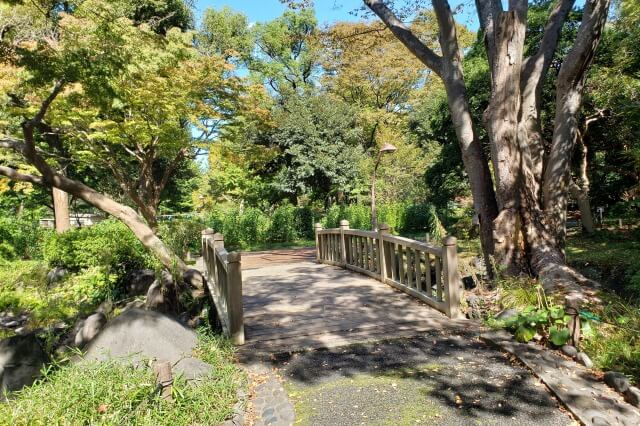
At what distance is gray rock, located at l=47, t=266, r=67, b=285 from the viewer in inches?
370

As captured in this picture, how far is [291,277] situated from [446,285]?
11.6 feet

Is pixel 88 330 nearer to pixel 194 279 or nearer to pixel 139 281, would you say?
pixel 194 279

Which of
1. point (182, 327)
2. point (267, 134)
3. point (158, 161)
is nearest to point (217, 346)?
point (182, 327)

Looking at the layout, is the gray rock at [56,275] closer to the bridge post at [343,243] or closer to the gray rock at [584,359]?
the bridge post at [343,243]

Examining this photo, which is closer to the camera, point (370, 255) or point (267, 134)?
point (370, 255)

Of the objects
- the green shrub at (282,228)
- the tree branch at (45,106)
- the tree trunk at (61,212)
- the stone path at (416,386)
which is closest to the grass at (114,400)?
the stone path at (416,386)

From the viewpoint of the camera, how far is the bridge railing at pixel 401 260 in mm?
4648

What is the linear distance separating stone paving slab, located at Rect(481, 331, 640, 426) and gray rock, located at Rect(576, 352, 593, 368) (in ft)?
0.15

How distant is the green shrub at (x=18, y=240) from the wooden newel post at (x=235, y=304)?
1094 centimetres

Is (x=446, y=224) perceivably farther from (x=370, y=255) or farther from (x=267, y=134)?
(x=370, y=255)

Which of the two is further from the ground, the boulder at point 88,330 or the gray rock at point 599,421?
the boulder at point 88,330

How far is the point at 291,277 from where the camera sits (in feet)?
25.1

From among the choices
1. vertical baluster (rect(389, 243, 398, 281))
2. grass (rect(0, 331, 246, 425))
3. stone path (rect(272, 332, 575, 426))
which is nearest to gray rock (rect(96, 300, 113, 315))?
grass (rect(0, 331, 246, 425))

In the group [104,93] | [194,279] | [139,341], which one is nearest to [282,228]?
[194,279]
